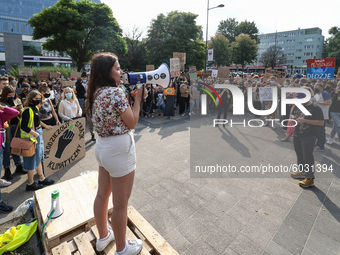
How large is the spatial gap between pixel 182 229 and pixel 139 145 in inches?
154

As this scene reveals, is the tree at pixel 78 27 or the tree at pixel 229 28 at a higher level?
the tree at pixel 229 28

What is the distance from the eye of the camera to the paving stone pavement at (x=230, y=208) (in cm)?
263

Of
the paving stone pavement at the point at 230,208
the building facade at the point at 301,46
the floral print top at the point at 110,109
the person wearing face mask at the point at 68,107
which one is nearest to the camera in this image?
the floral print top at the point at 110,109

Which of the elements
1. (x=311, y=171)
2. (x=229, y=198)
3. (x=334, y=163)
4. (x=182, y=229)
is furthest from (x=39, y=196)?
(x=334, y=163)

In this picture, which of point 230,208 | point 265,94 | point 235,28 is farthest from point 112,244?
point 235,28

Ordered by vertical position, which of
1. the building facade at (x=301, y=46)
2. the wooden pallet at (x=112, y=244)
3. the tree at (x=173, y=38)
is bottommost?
the wooden pallet at (x=112, y=244)

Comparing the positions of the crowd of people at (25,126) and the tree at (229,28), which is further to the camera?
the tree at (229,28)

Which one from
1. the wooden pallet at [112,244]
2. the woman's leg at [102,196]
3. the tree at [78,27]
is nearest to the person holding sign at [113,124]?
the woman's leg at [102,196]

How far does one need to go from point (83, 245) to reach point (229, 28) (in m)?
72.1

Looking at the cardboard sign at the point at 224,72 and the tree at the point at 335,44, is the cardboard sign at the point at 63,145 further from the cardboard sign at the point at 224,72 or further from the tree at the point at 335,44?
the tree at the point at 335,44

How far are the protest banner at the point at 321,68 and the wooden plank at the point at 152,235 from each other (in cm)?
904

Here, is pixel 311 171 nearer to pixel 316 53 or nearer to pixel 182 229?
pixel 182 229

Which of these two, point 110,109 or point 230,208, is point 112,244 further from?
point 230,208

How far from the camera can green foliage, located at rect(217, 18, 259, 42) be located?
60.5 meters
